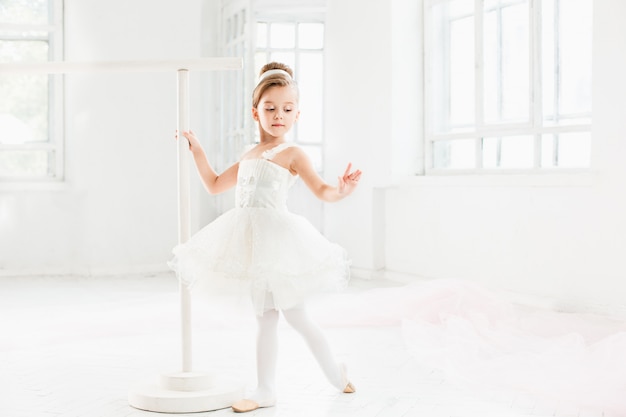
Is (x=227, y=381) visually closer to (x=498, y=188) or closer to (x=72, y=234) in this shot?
(x=498, y=188)

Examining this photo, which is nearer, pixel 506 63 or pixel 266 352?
pixel 266 352

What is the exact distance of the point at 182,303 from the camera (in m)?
2.70

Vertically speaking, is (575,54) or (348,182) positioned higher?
(575,54)

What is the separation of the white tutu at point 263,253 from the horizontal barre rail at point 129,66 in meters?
0.33

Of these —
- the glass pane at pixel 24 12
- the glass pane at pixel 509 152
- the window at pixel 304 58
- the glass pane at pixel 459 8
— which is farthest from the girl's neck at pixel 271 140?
the glass pane at pixel 24 12

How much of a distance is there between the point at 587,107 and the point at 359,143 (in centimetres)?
203

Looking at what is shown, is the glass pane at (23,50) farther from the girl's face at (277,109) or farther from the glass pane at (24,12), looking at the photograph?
the girl's face at (277,109)

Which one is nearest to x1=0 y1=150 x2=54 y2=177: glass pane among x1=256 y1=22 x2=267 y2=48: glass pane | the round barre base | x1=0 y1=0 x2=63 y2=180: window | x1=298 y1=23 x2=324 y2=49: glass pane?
x1=0 y1=0 x2=63 y2=180: window

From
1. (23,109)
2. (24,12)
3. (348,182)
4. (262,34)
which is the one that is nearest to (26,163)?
(23,109)

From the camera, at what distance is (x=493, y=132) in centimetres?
539

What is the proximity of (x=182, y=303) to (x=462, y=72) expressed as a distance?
379 cm

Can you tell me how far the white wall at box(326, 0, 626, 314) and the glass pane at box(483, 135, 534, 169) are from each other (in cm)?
31

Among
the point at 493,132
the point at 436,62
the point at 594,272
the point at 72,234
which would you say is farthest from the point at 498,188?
the point at 72,234

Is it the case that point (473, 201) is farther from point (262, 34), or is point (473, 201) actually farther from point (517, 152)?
point (262, 34)
